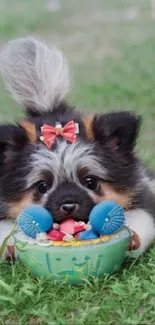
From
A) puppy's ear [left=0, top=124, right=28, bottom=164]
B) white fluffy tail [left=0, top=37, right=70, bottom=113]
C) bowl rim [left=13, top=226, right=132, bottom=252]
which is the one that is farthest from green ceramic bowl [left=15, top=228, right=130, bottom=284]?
white fluffy tail [left=0, top=37, right=70, bottom=113]

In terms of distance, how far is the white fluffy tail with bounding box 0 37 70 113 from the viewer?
4.96 meters

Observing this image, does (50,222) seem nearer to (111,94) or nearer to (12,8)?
(111,94)

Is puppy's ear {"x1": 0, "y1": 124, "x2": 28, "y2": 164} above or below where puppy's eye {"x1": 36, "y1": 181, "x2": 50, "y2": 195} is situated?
above

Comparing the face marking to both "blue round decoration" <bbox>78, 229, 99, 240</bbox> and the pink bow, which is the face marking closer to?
the pink bow

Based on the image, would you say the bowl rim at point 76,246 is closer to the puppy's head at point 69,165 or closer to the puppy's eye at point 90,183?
the puppy's head at point 69,165

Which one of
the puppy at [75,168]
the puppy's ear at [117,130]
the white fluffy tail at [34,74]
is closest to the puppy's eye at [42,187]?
the puppy at [75,168]

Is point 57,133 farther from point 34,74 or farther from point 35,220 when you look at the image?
point 34,74

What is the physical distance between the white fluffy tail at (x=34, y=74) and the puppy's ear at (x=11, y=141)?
1.98ft

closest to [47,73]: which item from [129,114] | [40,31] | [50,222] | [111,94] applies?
[129,114]

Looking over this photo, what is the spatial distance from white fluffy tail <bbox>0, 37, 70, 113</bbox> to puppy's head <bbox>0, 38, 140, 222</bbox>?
0.20m

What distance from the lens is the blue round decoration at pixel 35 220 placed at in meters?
3.94

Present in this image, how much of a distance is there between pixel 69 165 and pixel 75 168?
5cm

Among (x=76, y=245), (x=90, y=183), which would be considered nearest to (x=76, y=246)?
(x=76, y=245)

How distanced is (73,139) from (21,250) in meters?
0.75
